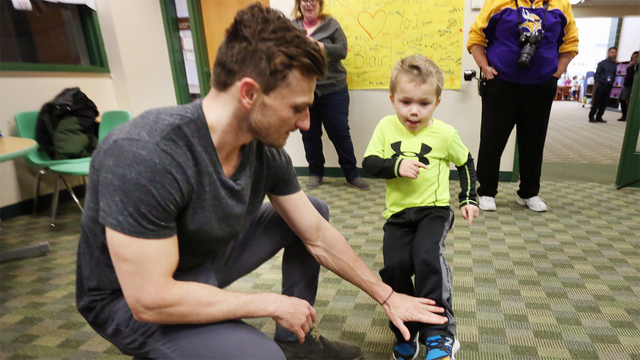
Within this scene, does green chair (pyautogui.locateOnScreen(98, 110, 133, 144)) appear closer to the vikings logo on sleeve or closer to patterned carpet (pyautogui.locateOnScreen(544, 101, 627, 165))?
the vikings logo on sleeve

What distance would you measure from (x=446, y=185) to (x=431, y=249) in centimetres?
26

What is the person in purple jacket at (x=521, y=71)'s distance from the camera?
1.91 metres

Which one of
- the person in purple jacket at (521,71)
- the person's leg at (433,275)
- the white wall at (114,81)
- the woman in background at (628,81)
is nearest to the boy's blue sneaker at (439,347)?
the person's leg at (433,275)

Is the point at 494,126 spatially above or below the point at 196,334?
above

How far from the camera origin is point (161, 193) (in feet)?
2.13

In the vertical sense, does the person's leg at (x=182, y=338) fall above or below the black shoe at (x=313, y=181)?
above

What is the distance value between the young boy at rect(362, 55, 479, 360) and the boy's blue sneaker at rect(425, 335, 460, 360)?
4 cm

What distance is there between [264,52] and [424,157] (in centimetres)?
68

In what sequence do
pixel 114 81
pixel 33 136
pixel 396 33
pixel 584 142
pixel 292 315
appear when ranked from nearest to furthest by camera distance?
pixel 292 315 → pixel 33 136 → pixel 396 33 → pixel 114 81 → pixel 584 142

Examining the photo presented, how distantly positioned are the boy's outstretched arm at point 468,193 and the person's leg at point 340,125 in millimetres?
1600

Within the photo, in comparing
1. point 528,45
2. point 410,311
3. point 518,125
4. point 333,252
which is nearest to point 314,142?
point 518,125

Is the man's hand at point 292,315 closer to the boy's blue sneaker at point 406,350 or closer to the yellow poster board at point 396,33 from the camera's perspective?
the boy's blue sneaker at point 406,350

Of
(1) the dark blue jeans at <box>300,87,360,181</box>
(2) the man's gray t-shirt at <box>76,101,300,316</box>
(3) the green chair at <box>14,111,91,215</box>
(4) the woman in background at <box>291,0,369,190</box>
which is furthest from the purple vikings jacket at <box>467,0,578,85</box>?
(3) the green chair at <box>14,111,91,215</box>

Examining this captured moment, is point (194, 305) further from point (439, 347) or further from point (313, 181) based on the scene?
point (313, 181)
